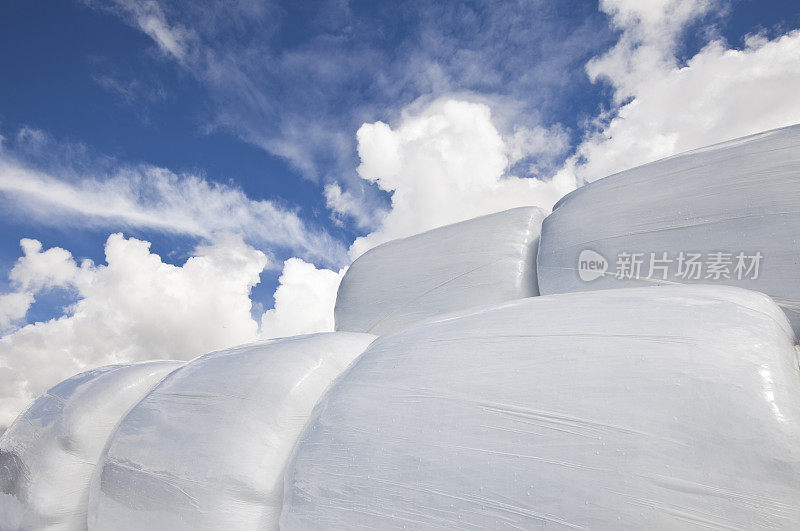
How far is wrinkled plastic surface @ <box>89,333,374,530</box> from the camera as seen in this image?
1.31m

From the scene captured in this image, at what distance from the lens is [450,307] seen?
88.9 inches

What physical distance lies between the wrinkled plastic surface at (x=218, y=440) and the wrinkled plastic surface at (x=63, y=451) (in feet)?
1.20

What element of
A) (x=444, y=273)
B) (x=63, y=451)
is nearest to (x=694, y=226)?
(x=444, y=273)

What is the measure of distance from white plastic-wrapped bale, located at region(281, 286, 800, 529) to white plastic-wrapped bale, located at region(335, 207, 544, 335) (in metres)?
0.94

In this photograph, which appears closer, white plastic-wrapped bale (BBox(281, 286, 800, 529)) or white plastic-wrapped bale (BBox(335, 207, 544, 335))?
white plastic-wrapped bale (BBox(281, 286, 800, 529))

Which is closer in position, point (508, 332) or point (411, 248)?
point (508, 332)

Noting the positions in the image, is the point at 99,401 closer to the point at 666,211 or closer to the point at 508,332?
the point at 508,332

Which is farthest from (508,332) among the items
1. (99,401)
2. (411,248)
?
(99,401)

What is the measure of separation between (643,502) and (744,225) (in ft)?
3.97

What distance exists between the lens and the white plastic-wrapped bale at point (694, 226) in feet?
4.94

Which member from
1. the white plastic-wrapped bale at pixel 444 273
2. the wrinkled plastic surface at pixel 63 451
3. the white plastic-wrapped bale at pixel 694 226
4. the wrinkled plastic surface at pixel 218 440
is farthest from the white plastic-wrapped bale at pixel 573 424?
the wrinkled plastic surface at pixel 63 451

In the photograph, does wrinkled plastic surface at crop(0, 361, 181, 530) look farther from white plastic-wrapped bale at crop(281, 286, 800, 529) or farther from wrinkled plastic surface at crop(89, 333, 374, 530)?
white plastic-wrapped bale at crop(281, 286, 800, 529)

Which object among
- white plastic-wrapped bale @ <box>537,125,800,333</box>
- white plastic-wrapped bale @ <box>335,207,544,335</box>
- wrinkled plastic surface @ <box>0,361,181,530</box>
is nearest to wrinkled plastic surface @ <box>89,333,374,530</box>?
wrinkled plastic surface @ <box>0,361,181,530</box>

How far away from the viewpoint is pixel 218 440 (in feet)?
4.45
